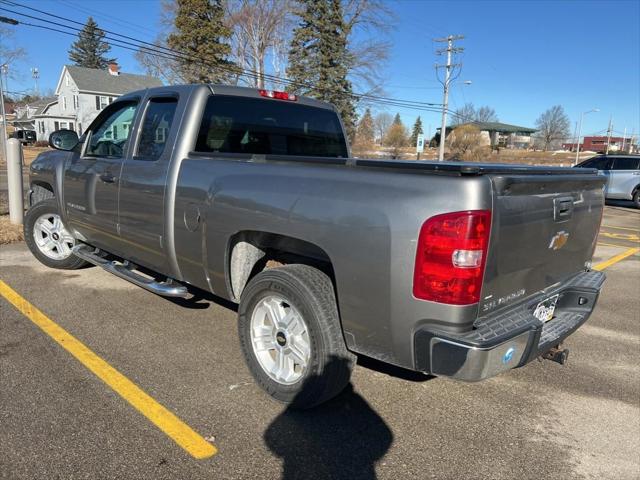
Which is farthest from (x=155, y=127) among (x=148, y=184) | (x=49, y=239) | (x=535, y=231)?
(x=535, y=231)

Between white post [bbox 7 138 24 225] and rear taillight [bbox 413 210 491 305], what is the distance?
7482 mm

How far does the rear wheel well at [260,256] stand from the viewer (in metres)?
2.95

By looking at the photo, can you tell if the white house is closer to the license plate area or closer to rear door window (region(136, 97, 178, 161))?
rear door window (region(136, 97, 178, 161))

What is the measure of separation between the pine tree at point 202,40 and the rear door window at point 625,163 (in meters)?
26.9

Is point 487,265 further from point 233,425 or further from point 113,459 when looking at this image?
point 113,459

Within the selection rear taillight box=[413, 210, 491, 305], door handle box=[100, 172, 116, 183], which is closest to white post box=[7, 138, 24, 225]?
door handle box=[100, 172, 116, 183]

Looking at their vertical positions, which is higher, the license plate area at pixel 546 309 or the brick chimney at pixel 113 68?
the brick chimney at pixel 113 68

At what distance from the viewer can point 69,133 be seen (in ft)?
16.6

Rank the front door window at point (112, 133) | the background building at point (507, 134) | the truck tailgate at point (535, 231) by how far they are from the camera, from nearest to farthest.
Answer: the truck tailgate at point (535, 231), the front door window at point (112, 133), the background building at point (507, 134)

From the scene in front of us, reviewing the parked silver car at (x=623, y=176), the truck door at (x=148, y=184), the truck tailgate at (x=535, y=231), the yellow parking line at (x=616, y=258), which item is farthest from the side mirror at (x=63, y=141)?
the parked silver car at (x=623, y=176)

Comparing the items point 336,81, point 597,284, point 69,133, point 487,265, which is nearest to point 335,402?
point 487,265

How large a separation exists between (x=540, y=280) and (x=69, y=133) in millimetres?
4686

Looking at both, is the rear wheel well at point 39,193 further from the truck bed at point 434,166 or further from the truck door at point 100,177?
the truck bed at point 434,166

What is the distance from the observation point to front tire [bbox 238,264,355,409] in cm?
272
